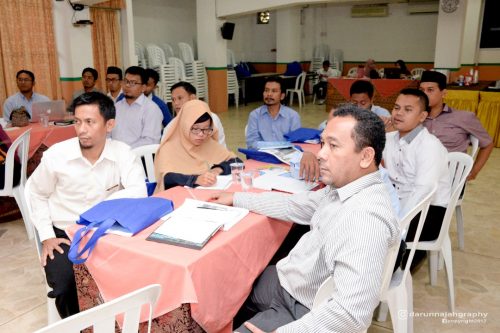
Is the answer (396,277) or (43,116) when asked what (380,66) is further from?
(396,277)

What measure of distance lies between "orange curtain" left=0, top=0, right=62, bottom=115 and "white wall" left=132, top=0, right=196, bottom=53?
3.33 meters

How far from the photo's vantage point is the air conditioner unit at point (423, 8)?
1205cm

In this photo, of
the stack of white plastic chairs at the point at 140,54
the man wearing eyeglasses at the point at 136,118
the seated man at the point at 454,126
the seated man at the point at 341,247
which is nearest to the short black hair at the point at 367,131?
the seated man at the point at 341,247

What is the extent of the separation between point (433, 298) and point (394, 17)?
479 inches

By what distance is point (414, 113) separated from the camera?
252cm

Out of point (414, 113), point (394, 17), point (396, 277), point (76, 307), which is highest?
point (394, 17)

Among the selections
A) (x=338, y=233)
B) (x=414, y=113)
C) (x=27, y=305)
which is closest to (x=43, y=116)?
(x=27, y=305)

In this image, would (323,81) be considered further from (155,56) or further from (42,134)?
(42,134)

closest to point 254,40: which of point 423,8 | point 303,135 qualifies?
point 423,8

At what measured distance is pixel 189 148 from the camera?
2631 millimetres

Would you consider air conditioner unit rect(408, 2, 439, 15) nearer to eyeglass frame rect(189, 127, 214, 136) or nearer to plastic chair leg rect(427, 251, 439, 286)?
plastic chair leg rect(427, 251, 439, 286)

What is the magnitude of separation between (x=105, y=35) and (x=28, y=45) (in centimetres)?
143

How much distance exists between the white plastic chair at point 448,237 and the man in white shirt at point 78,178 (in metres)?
1.61

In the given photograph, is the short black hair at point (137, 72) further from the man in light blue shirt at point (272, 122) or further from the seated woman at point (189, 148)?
the seated woman at point (189, 148)
